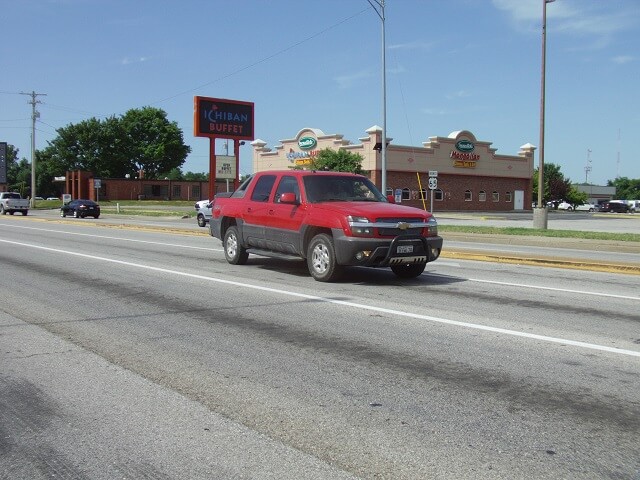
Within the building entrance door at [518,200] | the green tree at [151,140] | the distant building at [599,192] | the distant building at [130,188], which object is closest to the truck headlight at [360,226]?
the building entrance door at [518,200]

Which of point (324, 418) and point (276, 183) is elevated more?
point (276, 183)

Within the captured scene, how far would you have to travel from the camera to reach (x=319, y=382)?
213 inches

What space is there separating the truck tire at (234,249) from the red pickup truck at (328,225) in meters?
0.02

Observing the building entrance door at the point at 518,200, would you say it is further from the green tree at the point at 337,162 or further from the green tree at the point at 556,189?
the green tree at the point at 337,162

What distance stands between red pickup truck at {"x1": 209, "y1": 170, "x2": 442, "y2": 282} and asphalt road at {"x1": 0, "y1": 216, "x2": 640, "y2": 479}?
662 millimetres

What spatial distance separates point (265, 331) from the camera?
24.0ft

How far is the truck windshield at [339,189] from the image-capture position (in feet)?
38.6

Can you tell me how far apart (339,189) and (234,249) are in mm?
2901

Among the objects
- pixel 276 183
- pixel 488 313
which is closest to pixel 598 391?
pixel 488 313

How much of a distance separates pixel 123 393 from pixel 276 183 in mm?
7858

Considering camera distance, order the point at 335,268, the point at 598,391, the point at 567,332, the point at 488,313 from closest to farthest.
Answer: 1. the point at 598,391
2. the point at 567,332
3. the point at 488,313
4. the point at 335,268

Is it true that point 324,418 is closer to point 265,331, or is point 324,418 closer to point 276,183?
point 265,331

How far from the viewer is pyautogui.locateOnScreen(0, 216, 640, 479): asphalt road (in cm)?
393

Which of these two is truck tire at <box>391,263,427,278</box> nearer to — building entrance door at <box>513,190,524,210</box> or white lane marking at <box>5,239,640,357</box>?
white lane marking at <box>5,239,640,357</box>
